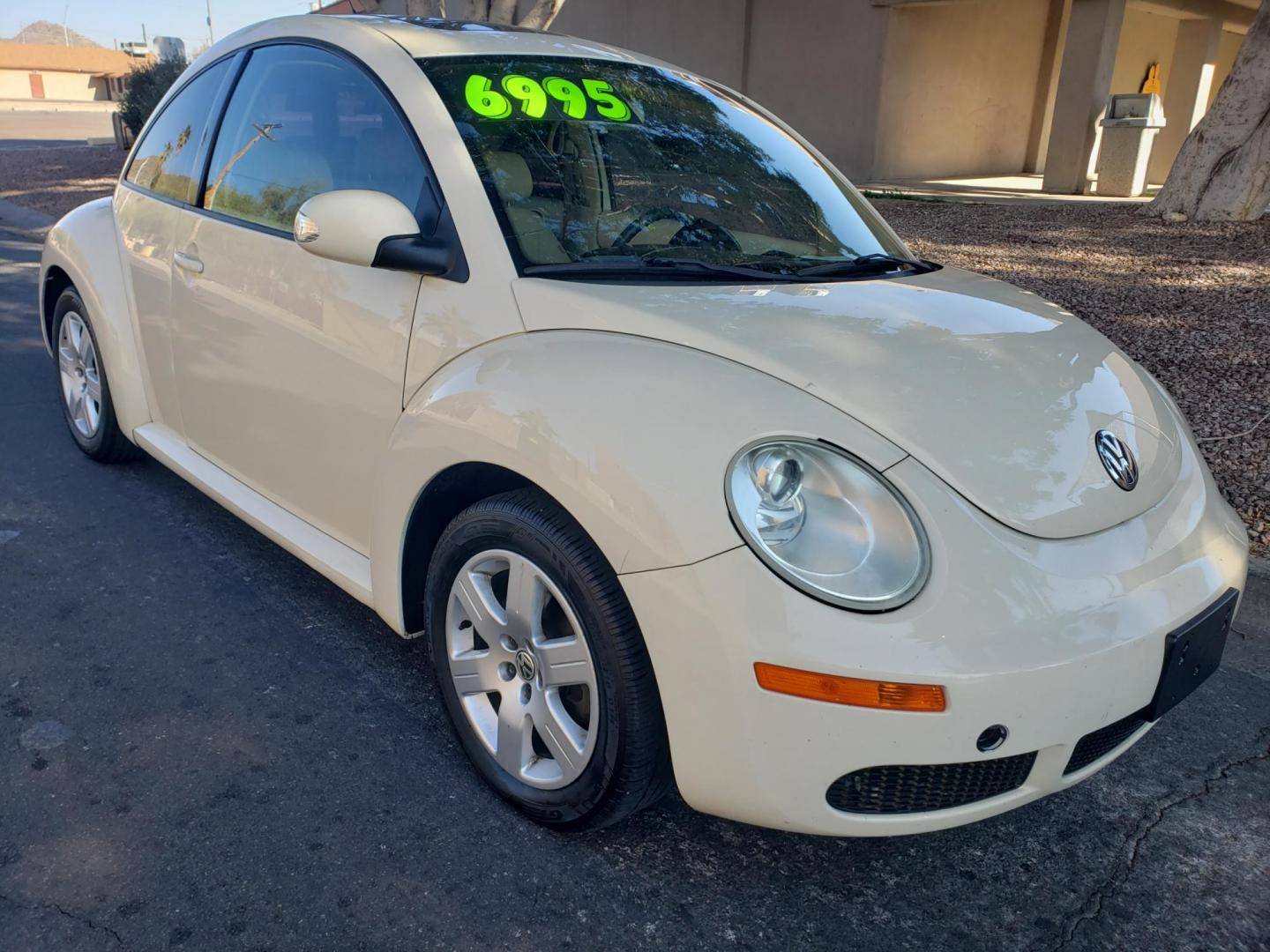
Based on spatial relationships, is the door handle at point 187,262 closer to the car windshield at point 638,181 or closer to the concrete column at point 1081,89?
the car windshield at point 638,181

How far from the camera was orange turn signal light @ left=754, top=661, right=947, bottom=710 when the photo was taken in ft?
6.04

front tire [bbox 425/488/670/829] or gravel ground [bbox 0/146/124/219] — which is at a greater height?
front tire [bbox 425/488/670/829]

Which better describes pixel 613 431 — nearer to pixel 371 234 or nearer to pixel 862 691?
pixel 862 691

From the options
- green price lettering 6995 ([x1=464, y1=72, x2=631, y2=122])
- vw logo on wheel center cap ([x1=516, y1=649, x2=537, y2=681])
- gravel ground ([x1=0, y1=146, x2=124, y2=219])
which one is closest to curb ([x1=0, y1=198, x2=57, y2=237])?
gravel ground ([x1=0, y1=146, x2=124, y2=219])

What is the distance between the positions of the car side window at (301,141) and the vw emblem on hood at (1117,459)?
5.62 ft

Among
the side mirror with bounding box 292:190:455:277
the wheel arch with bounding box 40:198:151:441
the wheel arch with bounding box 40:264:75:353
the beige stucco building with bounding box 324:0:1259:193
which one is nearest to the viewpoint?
the side mirror with bounding box 292:190:455:277

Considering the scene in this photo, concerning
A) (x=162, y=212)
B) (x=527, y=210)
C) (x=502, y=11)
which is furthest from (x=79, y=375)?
(x=502, y=11)

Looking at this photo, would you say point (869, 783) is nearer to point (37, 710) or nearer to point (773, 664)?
point (773, 664)

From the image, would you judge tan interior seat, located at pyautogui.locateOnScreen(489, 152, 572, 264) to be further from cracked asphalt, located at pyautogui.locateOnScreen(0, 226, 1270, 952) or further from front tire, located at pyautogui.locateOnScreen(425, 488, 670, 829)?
cracked asphalt, located at pyautogui.locateOnScreen(0, 226, 1270, 952)

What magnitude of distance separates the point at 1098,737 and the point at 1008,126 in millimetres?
17570

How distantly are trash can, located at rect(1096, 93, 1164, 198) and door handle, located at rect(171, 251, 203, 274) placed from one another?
42.0ft

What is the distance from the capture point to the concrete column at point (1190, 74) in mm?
16031

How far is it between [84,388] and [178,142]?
50.6 inches

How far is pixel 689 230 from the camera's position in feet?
9.30
